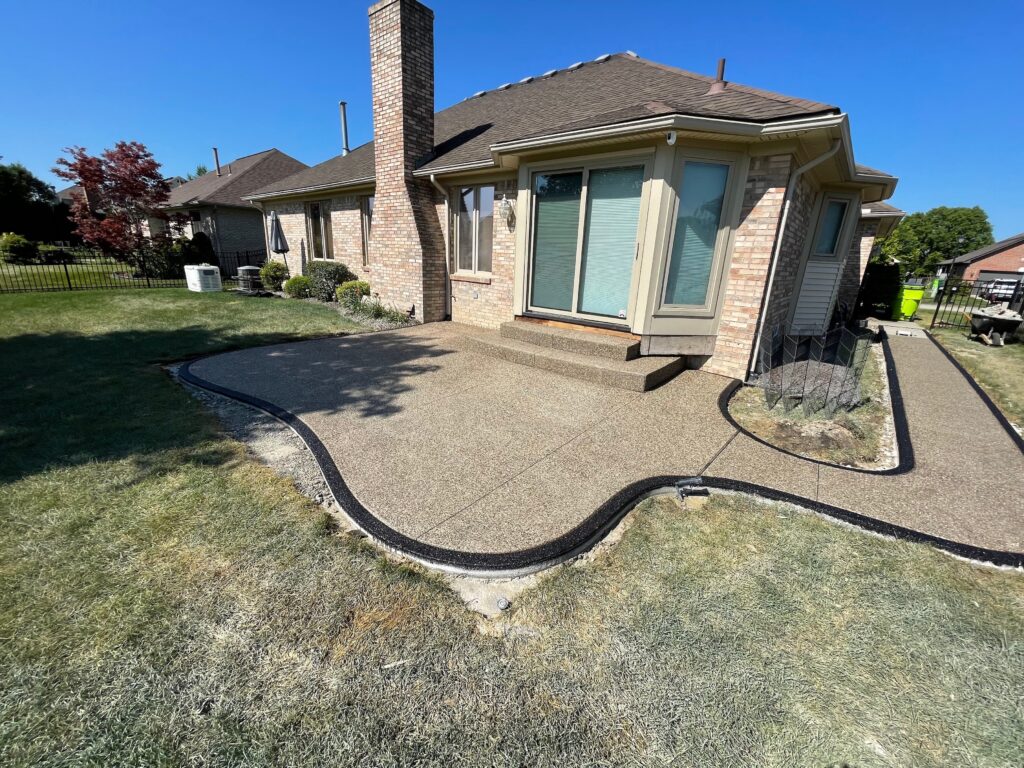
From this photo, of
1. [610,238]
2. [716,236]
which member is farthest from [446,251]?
[716,236]

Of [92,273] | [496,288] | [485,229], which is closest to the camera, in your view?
[496,288]

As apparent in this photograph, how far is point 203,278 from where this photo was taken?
1249cm

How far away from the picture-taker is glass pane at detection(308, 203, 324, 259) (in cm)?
1277

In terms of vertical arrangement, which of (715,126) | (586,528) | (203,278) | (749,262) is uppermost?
(715,126)

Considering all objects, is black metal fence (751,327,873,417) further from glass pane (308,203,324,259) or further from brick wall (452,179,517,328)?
glass pane (308,203,324,259)

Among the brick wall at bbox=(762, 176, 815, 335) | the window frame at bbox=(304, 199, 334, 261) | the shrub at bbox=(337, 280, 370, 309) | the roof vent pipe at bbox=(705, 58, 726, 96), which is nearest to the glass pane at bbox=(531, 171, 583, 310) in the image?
the roof vent pipe at bbox=(705, 58, 726, 96)

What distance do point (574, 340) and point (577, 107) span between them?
15.4ft

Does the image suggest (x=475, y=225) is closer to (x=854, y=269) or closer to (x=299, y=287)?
(x=299, y=287)

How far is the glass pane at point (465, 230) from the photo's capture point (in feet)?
27.3

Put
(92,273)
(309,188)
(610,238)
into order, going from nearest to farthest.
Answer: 1. (610,238)
2. (309,188)
3. (92,273)

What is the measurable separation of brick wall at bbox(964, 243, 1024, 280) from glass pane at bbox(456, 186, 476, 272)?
64.5m

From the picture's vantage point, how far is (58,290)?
37.1 ft

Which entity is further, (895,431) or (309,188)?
(309,188)

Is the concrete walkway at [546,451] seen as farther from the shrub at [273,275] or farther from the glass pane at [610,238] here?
the shrub at [273,275]
